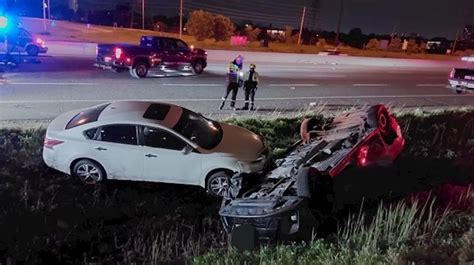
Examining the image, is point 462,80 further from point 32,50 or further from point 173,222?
point 32,50

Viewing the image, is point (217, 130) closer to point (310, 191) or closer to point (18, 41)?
point (310, 191)

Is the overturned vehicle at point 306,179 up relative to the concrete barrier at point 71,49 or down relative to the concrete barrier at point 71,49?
up

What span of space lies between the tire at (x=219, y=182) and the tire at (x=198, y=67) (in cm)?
1225

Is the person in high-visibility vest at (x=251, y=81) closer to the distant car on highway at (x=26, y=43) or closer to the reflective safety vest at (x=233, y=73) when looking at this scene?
the reflective safety vest at (x=233, y=73)

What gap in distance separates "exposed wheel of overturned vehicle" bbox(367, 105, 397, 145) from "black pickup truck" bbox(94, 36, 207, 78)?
10740 mm

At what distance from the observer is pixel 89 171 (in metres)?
8.15

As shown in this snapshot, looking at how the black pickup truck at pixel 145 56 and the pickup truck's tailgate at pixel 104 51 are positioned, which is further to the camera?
the pickup truck's tailgate at pixel 104 51

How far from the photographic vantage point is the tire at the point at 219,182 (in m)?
8.00

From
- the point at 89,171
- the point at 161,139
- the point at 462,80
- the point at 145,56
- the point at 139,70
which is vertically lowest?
the point at 89,171

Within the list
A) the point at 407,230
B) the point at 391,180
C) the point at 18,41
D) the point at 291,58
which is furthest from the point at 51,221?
the point at 291,58

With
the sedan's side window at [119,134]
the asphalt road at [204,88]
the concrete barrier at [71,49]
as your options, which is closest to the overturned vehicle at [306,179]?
the sedan's side window at [119,134]

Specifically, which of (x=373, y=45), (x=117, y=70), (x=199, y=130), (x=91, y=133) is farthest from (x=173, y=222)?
(x=373, y=45)

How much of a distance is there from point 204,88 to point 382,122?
28.9 ft

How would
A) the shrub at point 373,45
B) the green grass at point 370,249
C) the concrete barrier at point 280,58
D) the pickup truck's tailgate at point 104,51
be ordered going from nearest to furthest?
the green grass at point 370,249
the pickup truck's tailgate at point 104,51
the concrete barrier at point 280,58
the shrub at point 373,45
